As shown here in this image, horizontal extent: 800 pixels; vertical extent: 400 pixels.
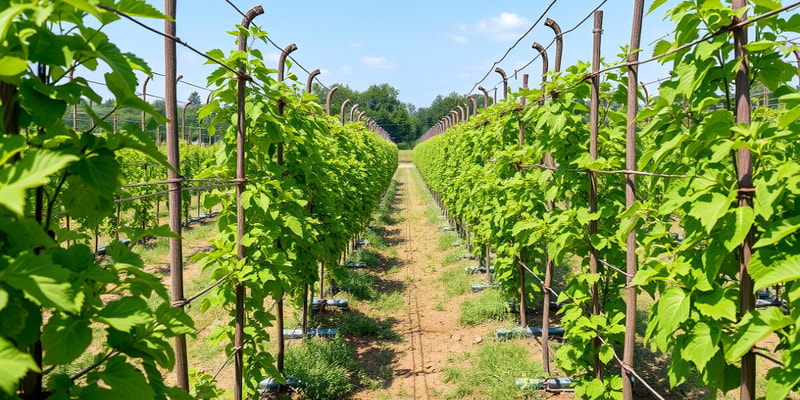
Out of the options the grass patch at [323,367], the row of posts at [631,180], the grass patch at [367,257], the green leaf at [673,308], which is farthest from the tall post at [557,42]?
the grass patch at [367,257]

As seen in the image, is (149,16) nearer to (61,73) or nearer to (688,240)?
(61,73)

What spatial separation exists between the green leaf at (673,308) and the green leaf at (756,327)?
0.24m

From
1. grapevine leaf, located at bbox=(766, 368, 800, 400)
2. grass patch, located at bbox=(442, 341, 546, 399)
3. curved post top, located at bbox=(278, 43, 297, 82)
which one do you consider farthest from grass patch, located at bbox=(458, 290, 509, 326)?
grapevine leaf, located at bbox=(766, 368, 800, 400)

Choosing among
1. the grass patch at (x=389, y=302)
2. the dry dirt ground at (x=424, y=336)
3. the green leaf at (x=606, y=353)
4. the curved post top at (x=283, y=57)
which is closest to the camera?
the green leaf at (x=606, y=353)

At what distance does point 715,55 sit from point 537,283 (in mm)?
4630

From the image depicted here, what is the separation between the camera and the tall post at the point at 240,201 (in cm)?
339

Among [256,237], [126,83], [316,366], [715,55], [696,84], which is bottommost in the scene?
[316,366]

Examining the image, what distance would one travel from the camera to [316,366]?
197 inches

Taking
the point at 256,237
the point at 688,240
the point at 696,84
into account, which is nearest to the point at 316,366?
the point at 256,237

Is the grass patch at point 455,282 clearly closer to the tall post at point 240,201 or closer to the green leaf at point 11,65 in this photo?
the tall post at point 240,201

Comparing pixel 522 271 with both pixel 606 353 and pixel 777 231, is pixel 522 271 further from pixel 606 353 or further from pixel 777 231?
pixel 777 231

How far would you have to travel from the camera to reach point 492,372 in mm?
4941

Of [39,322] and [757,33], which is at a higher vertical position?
[757,33]

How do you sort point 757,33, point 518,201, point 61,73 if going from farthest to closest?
point 518,201
point 757,33
point 61,73
